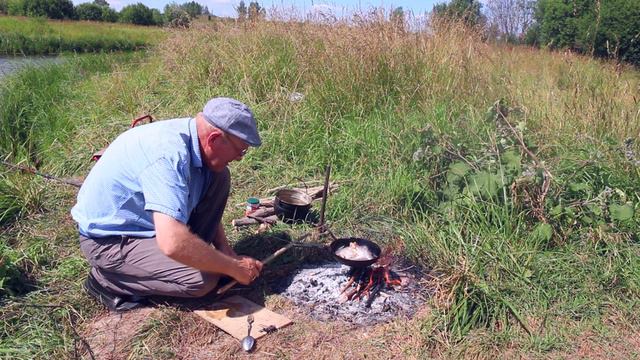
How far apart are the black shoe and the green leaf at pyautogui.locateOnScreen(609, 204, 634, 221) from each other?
3191mm

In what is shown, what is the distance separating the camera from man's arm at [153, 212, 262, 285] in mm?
2541

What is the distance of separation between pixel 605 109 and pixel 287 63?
3.67m

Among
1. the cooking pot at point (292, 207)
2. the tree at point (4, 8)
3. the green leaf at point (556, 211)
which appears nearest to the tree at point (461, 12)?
the green leaf at point (556, 211)

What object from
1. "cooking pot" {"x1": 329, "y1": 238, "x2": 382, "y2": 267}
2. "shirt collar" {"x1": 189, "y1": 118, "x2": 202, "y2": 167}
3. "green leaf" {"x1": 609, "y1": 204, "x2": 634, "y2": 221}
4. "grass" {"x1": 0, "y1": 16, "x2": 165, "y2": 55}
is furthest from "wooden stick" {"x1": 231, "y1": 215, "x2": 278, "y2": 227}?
"grass" {"x1": 0, "y1": 16, "x2": 165, "y2": 55}

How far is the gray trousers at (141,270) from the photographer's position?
9.62 ft

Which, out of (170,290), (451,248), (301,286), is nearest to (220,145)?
(170,290)

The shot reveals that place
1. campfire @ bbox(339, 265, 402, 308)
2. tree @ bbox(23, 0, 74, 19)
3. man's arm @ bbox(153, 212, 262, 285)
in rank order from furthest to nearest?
tree @ bbox(23, 0, 74, 19), campfire @ bbox(339, 265, 402, 308), man's arm @ bbox(153, 212, 262, 285)

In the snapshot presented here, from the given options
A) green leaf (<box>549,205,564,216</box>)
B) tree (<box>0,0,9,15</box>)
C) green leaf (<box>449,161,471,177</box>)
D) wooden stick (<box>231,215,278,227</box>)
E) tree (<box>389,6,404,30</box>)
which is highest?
tree (<box>0,0,9,15</box>)

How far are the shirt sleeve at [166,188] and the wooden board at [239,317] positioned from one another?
27.7 inches

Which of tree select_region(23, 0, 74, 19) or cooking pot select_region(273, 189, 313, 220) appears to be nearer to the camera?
cooking pot select_region(273, 189, 313, 220)

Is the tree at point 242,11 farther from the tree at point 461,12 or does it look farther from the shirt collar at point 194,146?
the shirt collar at point 194,146

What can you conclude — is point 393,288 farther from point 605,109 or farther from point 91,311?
point 605,109

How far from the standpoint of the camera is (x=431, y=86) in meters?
5.61

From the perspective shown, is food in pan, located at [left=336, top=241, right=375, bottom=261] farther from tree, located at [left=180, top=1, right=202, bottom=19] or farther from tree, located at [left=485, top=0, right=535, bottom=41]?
tree, located at [left=180, top=1, right=202, bottom=19]
